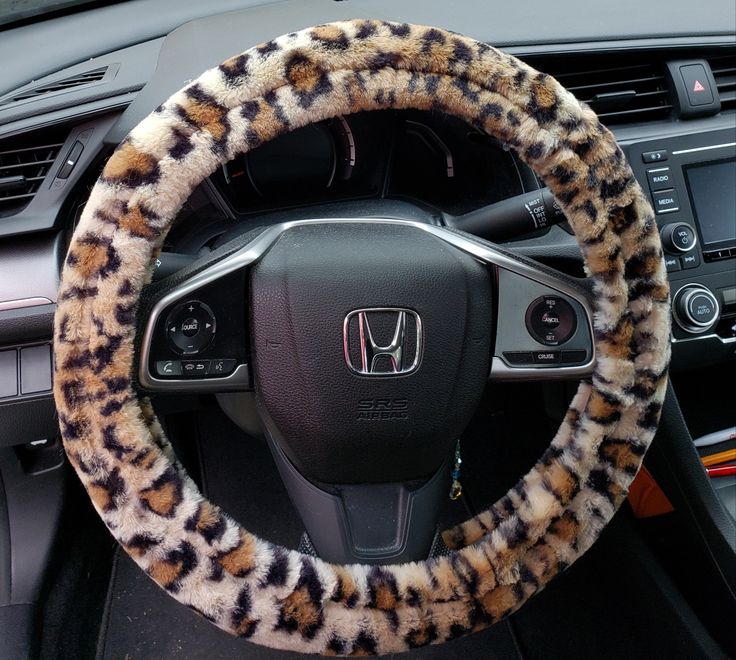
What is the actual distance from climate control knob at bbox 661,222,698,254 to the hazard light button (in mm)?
263

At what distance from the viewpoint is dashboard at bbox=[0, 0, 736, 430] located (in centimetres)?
109

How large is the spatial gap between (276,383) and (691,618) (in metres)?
0.92

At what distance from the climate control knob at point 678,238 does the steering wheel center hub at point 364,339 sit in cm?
53

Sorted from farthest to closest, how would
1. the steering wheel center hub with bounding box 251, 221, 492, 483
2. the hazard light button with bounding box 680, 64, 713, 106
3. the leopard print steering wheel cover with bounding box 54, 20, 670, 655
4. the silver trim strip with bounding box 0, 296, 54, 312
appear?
the hazard light button with bounding box 680, 64, 713, 106, the silver trim strip with bounding box 0, 296, 54, 312, the steering wheel center hub with bounding box 251, 221, 492, 483, the leopard print steering wheel cover with bounding box 54, 20, 670, 655

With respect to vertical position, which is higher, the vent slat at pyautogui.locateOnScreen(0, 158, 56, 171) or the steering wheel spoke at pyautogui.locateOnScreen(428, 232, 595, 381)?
the vent slat at pyautogui.locateOnScreen(0, 158, 56, 171)

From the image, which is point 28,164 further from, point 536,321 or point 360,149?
point 536,321

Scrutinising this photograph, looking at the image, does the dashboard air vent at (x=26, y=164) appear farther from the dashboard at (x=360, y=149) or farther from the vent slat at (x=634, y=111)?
the vent slat at (x=634, y=111)

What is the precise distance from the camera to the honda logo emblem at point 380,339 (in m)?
0.82

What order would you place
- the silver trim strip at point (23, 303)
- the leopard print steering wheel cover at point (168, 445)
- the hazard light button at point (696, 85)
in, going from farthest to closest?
1. the hazard light button at point (696, 85)
2. the silver trim strip at point (23, 303)
3. the leopard print steering wheel cover at point (168, 445)

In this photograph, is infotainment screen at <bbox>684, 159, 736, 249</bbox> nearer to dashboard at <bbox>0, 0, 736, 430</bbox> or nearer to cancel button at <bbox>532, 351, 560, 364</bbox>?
dashboard at <bbox>0, 0, 736, 430</bbox>

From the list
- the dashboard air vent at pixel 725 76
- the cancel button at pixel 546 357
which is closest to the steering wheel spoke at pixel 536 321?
the cancel button at pixel 546 357

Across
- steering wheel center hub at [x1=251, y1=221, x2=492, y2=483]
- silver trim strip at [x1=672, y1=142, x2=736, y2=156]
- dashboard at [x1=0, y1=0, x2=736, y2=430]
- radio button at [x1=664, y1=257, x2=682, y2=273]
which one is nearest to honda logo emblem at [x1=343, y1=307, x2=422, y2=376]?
steering wheel center hub at [x1=251, y1=221, x2=492, y2=483]

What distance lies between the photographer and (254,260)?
2.77 feet

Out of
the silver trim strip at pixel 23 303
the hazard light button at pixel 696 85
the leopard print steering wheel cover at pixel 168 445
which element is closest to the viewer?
the leopard print steering wheel cover at pixel 168 445
